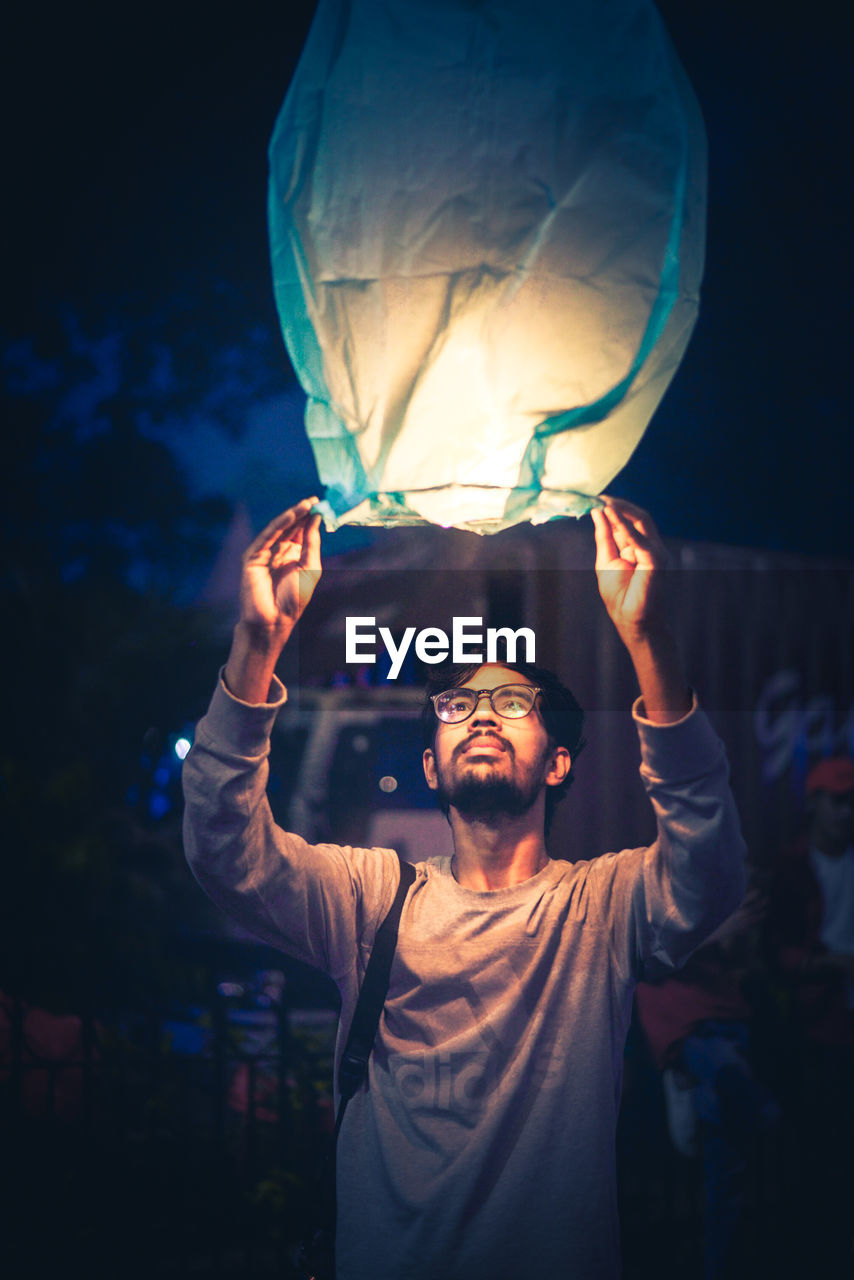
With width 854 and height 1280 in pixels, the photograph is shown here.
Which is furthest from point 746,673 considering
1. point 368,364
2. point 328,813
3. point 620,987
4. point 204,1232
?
point 204,1232

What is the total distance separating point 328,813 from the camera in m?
1.52

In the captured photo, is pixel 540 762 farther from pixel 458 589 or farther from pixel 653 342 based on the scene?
pixel 653 342

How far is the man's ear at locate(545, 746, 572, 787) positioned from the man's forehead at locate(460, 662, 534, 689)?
0.41 feet

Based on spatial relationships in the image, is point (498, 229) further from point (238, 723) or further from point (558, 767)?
point (558, 767)

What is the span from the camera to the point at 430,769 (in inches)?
58.1

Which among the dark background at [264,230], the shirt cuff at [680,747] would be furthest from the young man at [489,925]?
the dark background at [264,230]

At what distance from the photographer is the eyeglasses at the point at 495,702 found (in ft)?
4.65

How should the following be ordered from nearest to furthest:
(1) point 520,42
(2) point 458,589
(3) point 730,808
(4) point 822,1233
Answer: (1) point 520,42
(3) point 730,808
(4) point 822,1233
(2) point 458,589

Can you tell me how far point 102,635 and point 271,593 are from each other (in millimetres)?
434

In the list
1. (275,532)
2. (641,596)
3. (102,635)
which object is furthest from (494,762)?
(102,635)

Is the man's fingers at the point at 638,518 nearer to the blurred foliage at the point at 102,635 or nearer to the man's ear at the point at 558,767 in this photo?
the man's ear at the point at 558,767

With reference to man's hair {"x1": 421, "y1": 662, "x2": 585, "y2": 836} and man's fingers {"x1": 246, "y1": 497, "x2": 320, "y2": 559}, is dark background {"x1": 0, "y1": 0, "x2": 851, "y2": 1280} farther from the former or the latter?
man's hair {"x1": 421, "y1": 662, "x2": 585, "y2": 836}

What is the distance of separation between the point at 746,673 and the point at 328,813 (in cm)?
81

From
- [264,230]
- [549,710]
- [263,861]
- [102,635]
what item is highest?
[264,230]
